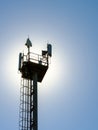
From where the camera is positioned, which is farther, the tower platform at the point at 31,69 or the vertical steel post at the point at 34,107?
the tower platform at the point at 31,69

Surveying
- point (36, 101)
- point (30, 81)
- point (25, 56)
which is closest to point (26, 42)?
point (25, 56)

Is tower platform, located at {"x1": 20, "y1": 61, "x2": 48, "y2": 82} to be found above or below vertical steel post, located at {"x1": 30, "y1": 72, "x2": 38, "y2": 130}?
above

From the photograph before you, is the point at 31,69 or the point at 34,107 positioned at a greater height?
the point at 31,69

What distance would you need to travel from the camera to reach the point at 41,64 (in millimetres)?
38906

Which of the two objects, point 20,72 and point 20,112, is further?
point 20,72

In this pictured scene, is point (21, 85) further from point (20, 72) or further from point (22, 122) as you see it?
point (22, 122)

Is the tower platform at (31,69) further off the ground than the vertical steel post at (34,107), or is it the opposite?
the tower platform at (31,69)

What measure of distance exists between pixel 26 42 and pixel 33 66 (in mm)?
3226

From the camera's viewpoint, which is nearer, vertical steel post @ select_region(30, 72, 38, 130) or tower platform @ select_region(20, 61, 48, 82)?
vertical steel post @ select_region(30, 72, 38, 130)

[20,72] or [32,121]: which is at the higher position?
[20,72]

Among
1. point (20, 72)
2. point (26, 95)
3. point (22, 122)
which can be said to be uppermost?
point (20, 72)

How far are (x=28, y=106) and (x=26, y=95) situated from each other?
4.23ft

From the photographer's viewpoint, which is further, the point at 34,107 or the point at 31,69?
the point at 31,69

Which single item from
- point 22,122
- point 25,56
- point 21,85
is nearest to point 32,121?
point 22,122
